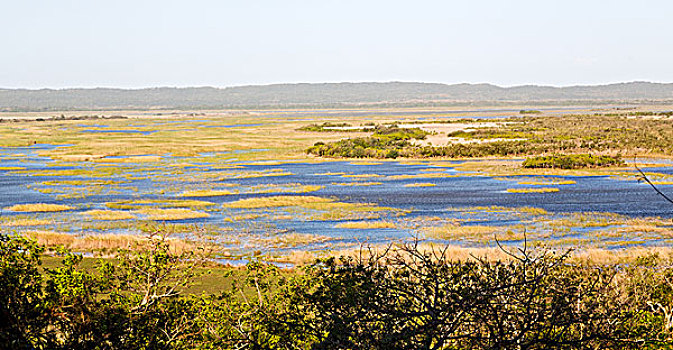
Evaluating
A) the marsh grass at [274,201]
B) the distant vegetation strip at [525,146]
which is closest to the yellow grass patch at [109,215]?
the marsh grass at [274,201]

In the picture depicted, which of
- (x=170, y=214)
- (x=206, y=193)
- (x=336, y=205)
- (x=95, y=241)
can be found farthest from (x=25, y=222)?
(x=336, y=205)

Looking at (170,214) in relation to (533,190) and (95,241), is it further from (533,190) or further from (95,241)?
(533,190)

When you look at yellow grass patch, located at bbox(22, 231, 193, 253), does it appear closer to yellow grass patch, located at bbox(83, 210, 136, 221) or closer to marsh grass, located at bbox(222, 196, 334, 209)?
yellow grass patch, located at bbox(83, 210, 136, 221)

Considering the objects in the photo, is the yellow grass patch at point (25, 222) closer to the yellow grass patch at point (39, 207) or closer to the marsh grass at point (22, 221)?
the marsh grass at point (22, 221)

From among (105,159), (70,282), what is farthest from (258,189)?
(70,282)

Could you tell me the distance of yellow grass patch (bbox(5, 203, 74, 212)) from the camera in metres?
43.4

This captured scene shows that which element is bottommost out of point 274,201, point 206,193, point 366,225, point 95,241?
point 206,193

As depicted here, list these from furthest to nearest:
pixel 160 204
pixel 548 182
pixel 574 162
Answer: pixel 574 162 → pixel 548 182 → pixel 160 204

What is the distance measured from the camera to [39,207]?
43906mm

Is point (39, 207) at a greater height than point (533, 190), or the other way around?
point (39, 207)

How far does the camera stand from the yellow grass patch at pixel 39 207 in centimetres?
4344

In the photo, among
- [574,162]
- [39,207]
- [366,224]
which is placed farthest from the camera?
[574,162]

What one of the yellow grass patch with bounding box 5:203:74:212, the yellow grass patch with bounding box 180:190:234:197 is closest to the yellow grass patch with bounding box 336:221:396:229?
the yellow grass patch with bounding box 180:190:234:197

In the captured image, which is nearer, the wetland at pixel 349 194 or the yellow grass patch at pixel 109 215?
the wetland at pixel 349 194
